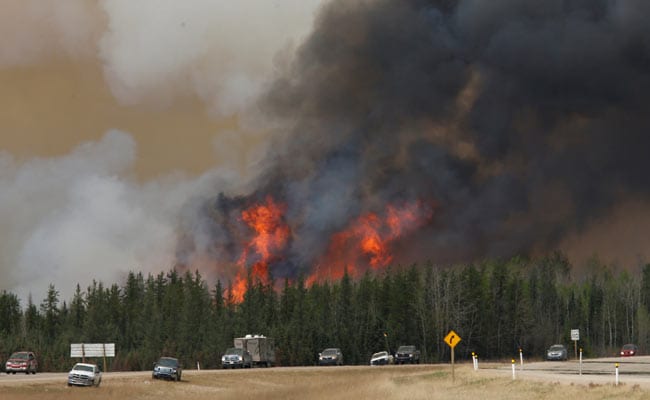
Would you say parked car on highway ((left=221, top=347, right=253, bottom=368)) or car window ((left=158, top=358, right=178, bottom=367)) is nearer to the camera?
car window ((left=158, top=358, right=178, bottom=367))

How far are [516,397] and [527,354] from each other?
127m

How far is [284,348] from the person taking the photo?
151 meters

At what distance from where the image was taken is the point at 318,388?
8019cm

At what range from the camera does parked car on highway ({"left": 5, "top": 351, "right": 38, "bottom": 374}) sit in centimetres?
9573

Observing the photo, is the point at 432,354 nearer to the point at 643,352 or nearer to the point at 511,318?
the point at 511,318

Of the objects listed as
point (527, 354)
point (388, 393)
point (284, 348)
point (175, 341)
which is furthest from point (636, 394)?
point (527, 354)

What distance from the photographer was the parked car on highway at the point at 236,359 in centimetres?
11244

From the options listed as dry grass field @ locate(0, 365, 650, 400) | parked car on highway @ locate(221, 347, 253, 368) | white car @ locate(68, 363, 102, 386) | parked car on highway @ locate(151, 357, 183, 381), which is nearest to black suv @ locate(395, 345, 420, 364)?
parked car on highway @ locate(221, 347, 253, 368)

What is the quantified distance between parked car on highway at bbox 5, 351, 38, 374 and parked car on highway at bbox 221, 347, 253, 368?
23420 mm

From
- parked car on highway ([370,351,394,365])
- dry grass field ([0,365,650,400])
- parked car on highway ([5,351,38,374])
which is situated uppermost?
parked car on highway ([5,351,38,374])

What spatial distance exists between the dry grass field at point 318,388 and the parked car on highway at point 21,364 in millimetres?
13628

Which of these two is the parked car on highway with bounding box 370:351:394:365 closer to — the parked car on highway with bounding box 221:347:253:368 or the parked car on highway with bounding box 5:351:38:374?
the parked car on highway with bounding box 221:347:253:368

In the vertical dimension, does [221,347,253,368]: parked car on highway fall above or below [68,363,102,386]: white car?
below

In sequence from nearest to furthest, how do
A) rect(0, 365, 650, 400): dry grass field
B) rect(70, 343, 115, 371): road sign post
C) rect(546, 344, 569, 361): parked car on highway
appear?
1. rect(0, 365, 650, 400): dry grass field
2. rect(70, 343, 115, 371): road sign post
3. rect(546, 344, 569, 361): parked car on highway
